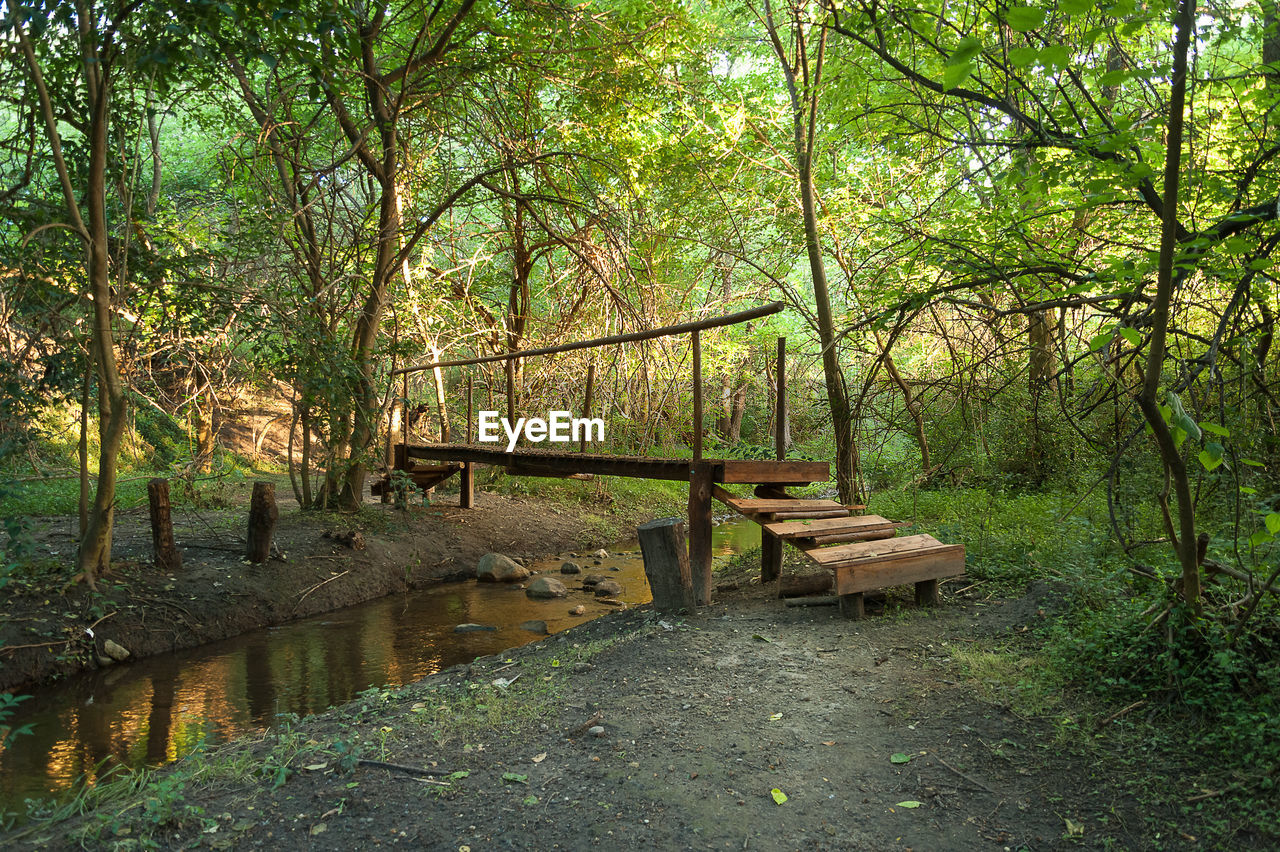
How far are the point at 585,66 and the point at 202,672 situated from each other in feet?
24.0

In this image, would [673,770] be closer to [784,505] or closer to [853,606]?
[853,606]

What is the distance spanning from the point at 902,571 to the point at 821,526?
697mm

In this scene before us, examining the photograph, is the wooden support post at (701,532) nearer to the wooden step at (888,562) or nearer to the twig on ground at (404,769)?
the wooden step at (888,562)

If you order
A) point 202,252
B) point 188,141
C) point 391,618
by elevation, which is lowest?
point 391,618

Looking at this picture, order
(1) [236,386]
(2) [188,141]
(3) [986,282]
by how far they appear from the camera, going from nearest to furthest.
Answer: (3) [986,282]
(1) [236,386]
(2) [188,141]

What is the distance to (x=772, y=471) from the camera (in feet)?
20.2

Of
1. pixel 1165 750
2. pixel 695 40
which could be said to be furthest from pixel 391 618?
pixel 695 40

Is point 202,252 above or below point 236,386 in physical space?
above

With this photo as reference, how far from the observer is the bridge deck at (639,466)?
598 cm

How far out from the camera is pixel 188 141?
1950 cm

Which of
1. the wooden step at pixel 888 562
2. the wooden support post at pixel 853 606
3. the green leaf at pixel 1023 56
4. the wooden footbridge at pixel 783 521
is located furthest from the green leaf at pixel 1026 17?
the wooden support post at pixel 853 606

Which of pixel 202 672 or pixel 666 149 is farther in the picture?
pixel 666 149

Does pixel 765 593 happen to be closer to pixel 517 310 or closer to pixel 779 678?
pixel 779 678

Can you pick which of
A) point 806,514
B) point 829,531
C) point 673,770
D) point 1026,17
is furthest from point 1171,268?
point 806,514
